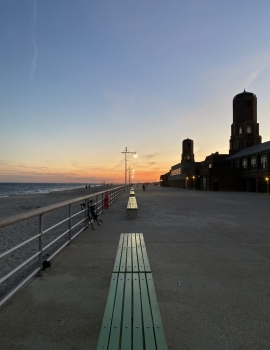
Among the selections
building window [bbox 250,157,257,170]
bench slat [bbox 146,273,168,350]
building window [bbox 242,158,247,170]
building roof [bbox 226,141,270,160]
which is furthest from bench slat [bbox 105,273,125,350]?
building window [bbox 242,158,247,170]

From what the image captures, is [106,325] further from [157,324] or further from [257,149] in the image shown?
[257,149]

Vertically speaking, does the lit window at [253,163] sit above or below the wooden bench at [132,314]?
above

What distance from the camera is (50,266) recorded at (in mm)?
4969

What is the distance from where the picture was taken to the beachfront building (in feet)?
149

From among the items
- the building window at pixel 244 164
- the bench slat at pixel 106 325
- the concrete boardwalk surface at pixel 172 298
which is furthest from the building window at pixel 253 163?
the bench slat at pixel 106 325

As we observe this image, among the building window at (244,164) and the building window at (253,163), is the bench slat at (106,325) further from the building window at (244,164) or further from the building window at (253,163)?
the building window at (244,164)

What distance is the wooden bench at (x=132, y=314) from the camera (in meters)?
2.10

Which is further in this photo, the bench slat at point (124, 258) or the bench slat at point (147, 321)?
the bench slat at point (124, 258)

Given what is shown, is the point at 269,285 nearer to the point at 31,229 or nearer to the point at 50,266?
the point at 50,266

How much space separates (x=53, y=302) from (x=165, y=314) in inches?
62.3

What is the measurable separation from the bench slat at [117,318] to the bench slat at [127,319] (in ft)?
0.15

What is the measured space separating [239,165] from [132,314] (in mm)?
56229

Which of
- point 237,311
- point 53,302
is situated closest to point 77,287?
point 53,302

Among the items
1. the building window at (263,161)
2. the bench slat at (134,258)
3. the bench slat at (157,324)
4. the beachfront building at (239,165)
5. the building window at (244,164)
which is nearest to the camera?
the bench slat at (157,324)
